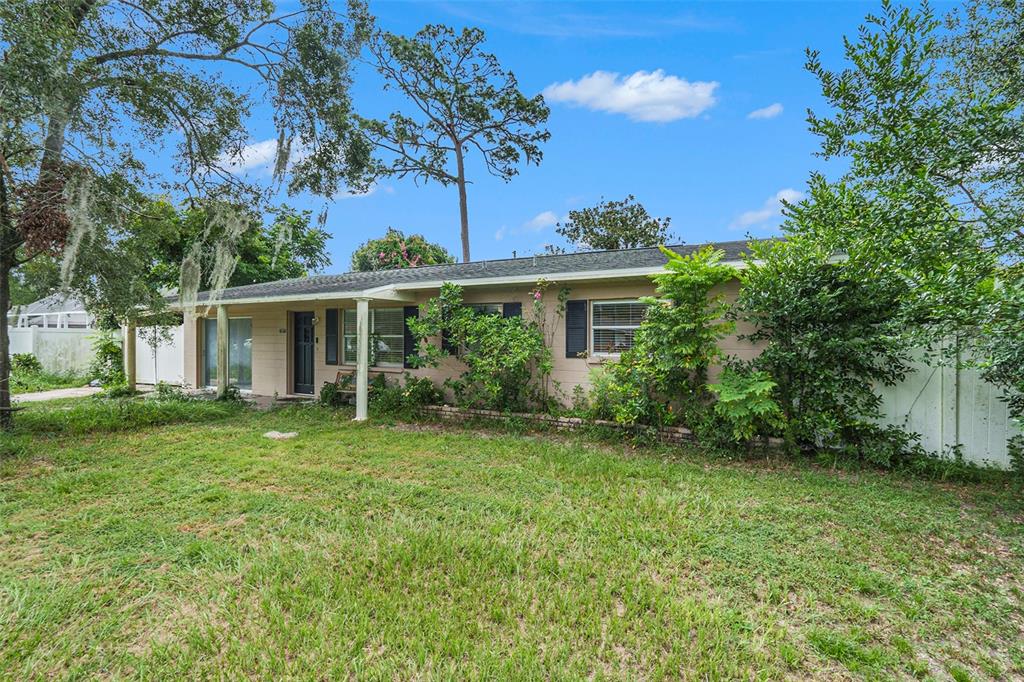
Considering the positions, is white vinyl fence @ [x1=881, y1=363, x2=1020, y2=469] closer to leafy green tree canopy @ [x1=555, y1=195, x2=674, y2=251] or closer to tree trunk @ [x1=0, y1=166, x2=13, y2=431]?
tree trunk @ [x1=0, y1=166, x2=13, y2=431]

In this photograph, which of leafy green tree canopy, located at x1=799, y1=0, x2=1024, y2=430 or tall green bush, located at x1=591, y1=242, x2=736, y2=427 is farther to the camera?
tall green bush, located at x1=591, y1=242, x2=736, y2=427

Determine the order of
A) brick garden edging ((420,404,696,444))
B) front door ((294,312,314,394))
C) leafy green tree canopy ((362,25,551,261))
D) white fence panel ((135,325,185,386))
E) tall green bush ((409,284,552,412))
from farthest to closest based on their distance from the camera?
leafy green tree canopy ((362,25,551,261)), white fence panel ((135,325,185,386)), front door ((294,312,314,394)), tall green bush ((409,284,552,412)), brick garden edging ((420,404,696,444))

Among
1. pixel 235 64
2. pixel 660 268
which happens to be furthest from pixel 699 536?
pixel 235 64

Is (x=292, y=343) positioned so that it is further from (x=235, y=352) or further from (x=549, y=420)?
(x=549, y=420)

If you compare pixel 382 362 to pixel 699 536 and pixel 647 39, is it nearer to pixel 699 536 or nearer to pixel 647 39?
pixel 699 536

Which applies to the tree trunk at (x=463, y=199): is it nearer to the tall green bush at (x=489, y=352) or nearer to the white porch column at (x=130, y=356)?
the tall green bush at (x=489, y=352)

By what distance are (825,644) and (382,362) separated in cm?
796

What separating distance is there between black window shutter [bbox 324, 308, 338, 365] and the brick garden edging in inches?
113

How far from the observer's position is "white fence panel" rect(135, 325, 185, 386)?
39.9 ft

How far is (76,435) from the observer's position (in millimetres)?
6543

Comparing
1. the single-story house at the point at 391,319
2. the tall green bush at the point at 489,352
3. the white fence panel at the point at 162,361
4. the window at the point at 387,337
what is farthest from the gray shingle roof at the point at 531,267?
the white fence panel at the point at 162,361

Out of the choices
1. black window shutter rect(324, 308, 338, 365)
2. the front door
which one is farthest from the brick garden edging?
the front door

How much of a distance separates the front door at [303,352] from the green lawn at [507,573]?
17.4 feet

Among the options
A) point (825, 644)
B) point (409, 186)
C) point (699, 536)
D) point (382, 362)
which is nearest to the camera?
point (825, 644)
